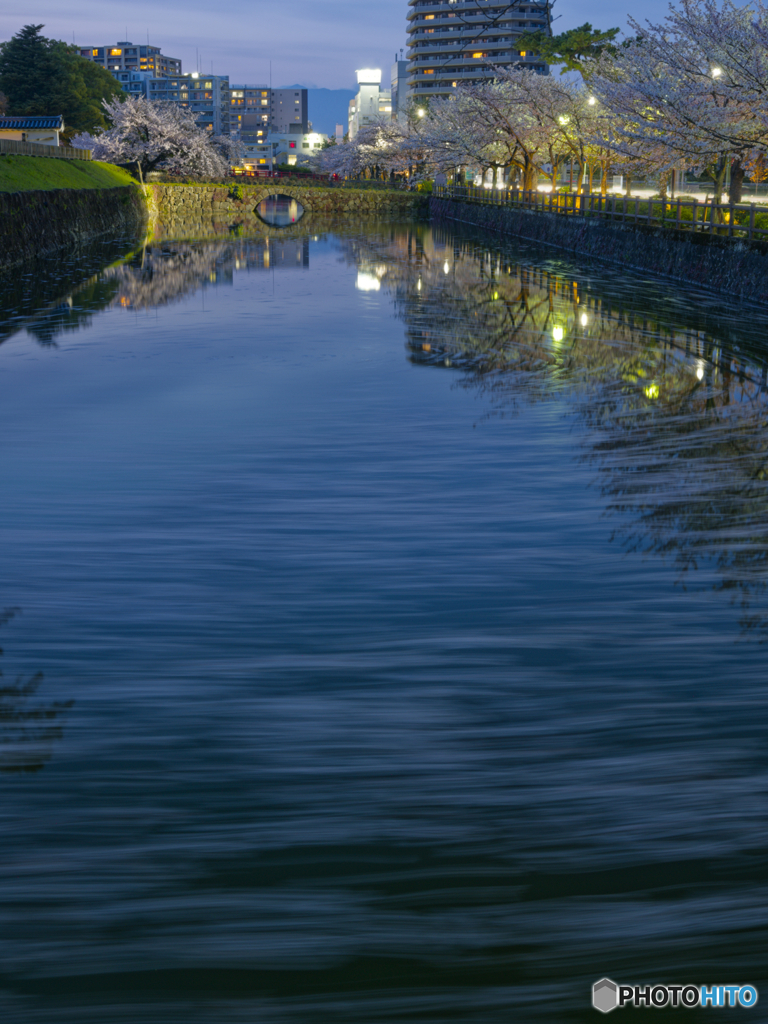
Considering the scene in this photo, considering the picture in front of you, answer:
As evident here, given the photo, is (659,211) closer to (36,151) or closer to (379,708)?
(36,151)

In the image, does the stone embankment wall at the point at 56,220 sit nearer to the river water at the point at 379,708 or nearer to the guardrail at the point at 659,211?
the guardrail at the point at 659,211

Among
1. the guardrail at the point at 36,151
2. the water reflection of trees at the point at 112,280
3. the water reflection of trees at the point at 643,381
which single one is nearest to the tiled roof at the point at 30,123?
the guardrail at the point at 36,151

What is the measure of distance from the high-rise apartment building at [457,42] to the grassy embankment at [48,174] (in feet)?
339

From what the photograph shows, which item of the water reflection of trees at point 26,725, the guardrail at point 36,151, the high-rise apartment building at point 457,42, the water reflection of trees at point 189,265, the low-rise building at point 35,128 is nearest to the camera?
the water reflection of trees at point 26,725

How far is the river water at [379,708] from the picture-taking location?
4.22 m

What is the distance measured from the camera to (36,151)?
5234 centimetres

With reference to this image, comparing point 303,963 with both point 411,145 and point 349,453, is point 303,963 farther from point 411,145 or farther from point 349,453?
point 411,145

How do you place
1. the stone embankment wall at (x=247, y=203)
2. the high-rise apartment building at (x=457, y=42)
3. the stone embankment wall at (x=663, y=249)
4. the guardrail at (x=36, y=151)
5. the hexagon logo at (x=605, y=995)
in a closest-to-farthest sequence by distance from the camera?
the hexagon logo at (x=605, y=995), the stone embankment wall at (x=663, y=249), the guardrail at (x=36, y=151), the stone embankment wall at (x=247, y=203), the high-rise apartment building at (x=457, y=42)

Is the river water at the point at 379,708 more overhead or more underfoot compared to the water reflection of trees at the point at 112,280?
more underfoot

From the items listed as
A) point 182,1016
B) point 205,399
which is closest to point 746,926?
point 182,1016

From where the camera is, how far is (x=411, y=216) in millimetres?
94062

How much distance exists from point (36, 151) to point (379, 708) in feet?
173

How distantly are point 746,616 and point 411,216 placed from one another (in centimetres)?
9063

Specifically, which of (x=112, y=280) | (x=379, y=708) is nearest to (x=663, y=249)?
(x=112, y=280)
